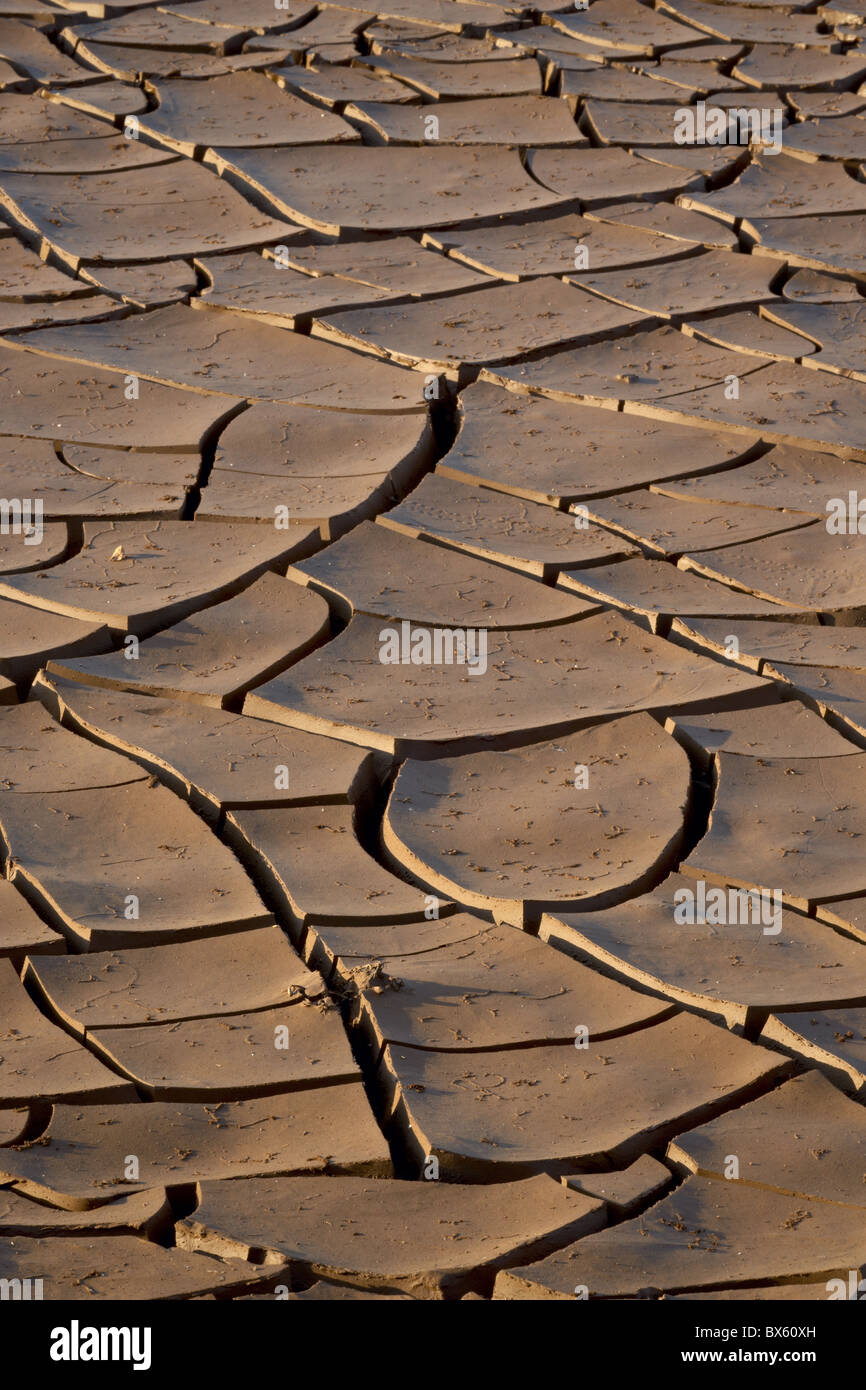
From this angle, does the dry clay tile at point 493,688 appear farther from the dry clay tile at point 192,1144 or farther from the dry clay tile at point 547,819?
the dry clay tile at point 192,1144

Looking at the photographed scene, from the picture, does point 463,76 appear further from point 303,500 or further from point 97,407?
point 303,500

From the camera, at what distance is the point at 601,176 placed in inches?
192

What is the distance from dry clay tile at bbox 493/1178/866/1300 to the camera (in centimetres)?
190

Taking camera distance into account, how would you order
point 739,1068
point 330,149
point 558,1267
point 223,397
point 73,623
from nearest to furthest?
point 558,1267 → point 739,1068 → point 73,623 → point 223,397 → point 330,149

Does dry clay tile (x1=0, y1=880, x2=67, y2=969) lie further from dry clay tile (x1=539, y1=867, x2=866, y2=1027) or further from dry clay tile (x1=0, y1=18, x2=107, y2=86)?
dry clay tile (x1=0, y1=18, x2=107, y2=86)

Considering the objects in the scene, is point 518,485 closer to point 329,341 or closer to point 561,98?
point 329,341

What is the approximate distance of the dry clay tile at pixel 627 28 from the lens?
557 centimetres

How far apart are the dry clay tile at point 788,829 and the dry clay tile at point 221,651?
2.57 feet

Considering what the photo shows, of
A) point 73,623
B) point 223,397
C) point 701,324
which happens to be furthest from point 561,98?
point 73,623

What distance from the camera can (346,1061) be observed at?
2.26 m

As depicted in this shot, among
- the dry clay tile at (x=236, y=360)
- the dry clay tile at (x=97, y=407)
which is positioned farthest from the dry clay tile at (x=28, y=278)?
the dry clay tile at (x=97, y=407)

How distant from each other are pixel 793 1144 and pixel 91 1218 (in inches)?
32.2

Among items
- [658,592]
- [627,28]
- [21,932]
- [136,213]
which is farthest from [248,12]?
[21,932]
